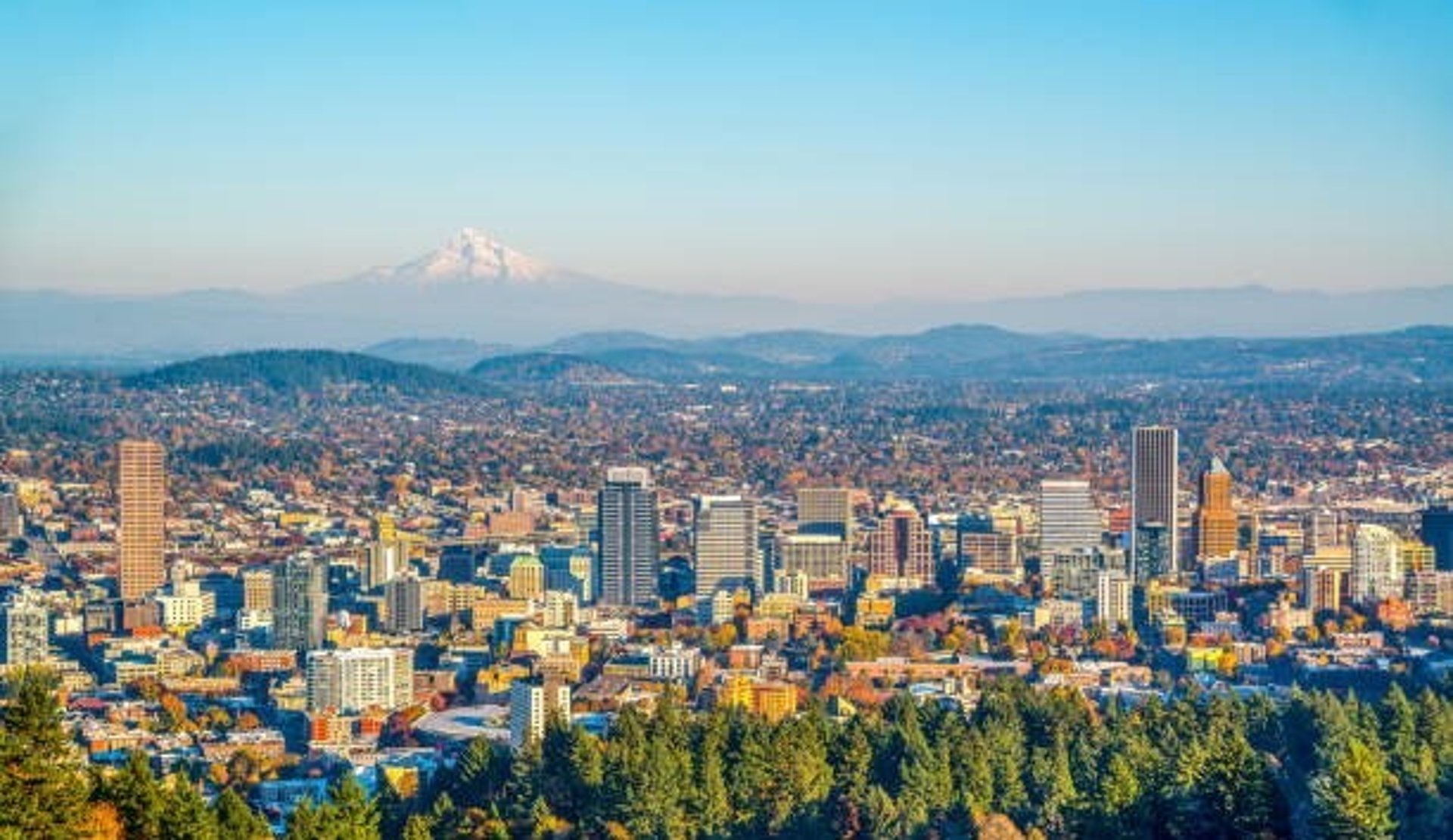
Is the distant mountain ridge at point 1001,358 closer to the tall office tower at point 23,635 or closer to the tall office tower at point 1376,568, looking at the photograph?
the tall office tower at point 1376,568

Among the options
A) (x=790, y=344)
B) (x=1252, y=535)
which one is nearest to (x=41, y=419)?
(x=1252, y=535)

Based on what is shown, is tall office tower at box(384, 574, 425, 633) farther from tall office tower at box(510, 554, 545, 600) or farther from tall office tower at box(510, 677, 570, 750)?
tall office tower at box(510, 677, 570, 750)

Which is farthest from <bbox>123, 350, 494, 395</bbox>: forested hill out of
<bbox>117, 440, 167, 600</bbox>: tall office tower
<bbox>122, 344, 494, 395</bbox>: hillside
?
<bbox>117, 440, 167, 600</bbox>: tall office tower

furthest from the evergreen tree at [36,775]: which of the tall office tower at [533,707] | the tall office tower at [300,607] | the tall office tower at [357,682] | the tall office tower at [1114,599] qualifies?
the tall office tower at [1114,599]

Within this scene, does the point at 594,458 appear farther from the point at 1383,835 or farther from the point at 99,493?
the point at 1383,835

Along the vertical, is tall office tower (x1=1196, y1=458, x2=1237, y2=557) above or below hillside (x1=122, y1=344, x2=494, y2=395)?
below
